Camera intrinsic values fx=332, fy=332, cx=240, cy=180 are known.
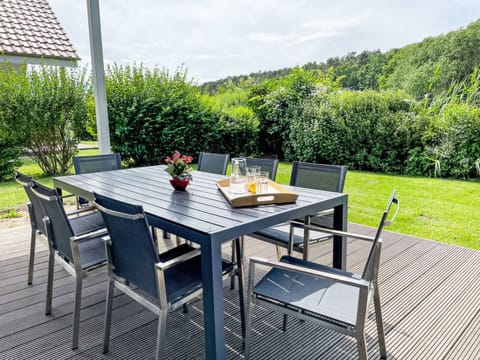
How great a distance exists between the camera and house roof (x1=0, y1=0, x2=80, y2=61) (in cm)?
645

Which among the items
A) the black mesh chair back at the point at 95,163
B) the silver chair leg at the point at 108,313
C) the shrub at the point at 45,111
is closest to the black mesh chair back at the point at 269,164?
the silver chair leg at the point at 108,313

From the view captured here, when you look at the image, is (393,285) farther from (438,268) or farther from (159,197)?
(159,197)

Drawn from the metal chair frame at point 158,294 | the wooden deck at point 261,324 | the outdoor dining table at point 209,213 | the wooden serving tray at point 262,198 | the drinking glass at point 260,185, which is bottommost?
the wooden deck at point 261,324

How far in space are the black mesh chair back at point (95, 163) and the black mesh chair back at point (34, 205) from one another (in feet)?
2.91

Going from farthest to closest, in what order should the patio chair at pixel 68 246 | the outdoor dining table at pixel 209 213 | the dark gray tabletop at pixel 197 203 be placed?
the patio chair at pixel 68 246
the dark gray tabletop at pixel 197 203
the outdoor dining table at pixel 209 213

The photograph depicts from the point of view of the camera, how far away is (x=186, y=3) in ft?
20.9

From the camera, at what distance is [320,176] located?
2.51 m

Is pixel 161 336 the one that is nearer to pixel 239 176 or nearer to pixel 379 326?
pixel 239 176

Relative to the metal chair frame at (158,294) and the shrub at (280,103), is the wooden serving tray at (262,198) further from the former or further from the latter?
the shrub at (280,103)

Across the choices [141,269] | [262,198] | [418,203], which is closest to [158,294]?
[141,269]

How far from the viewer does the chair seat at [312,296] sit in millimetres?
1399

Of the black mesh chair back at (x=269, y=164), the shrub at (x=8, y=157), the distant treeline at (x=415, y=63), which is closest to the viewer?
the black mesh chair back at (x=269, y=164)

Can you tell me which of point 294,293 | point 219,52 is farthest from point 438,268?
point 219,52

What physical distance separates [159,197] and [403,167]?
18.9 feet
